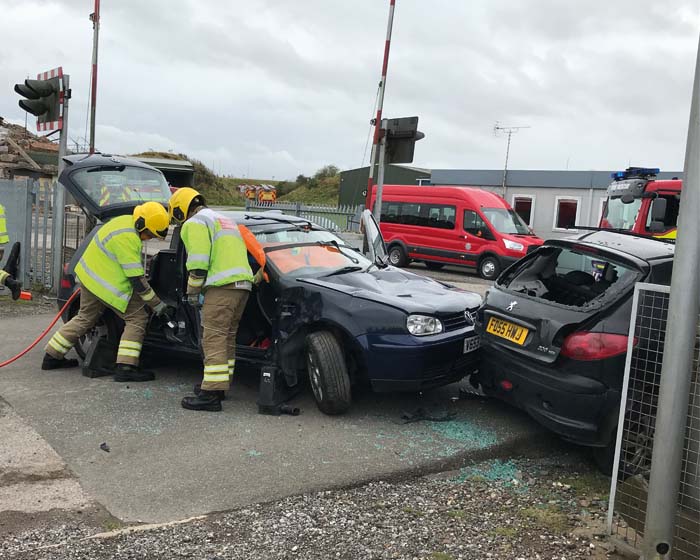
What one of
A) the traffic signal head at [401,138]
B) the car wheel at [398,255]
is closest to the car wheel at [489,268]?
the car wheel at [398,255]

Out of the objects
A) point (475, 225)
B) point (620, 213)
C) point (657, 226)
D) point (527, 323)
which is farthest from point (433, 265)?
point (527, 323)

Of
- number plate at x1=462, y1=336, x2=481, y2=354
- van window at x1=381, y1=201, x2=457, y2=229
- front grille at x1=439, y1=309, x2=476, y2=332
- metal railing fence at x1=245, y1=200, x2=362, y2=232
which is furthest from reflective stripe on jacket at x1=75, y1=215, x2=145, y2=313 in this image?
metal railing fence at x1=245, y1=200, x2=362, y2=232

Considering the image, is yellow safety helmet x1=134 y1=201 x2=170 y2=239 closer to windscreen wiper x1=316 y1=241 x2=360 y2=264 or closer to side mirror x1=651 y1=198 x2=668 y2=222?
windscreen wiper x1=316 y1=241 x2=360 y2=264

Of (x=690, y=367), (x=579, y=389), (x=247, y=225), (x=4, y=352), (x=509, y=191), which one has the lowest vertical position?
(x=4, y=352)

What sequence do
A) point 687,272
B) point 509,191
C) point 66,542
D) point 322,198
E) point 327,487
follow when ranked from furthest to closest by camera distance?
point 322,198 → point 509,191 → point 327,487 → point 66,542 → point 687,272

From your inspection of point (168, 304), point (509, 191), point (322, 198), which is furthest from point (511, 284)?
point (322, 198)

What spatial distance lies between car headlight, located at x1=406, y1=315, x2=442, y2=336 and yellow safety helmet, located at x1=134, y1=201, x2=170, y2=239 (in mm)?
2579

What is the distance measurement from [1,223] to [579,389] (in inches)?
295

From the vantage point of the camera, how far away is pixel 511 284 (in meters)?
5.20

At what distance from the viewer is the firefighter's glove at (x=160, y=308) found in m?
5.90

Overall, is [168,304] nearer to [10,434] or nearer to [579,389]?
[10,434]

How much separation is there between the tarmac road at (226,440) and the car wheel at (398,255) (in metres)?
12.9

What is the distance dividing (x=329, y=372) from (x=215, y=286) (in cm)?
121

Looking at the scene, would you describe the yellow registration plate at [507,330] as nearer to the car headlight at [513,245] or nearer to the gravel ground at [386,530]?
the gravel ground at [386,530]
